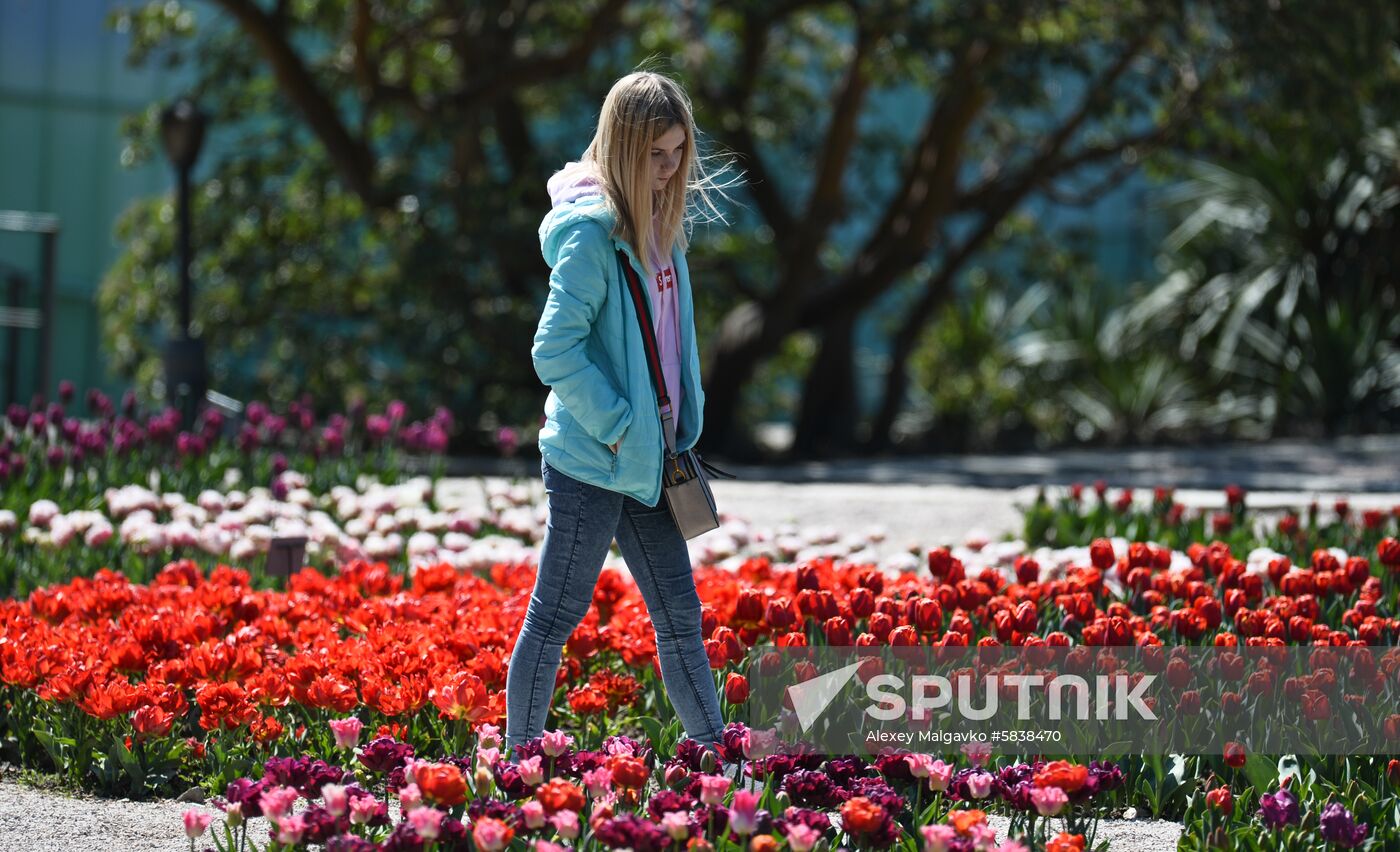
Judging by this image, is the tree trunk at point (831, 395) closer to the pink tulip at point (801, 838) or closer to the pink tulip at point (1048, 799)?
the pink tulip at point (1048, 799)

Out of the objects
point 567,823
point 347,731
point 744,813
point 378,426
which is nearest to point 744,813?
point 744,813

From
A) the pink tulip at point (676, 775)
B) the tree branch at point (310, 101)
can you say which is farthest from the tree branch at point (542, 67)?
the pink tulip at point (676, 775)

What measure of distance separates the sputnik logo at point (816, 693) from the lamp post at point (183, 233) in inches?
265

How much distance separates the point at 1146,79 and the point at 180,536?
26.7ft

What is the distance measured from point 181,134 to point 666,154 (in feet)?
25.8

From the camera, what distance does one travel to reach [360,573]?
483 centimetres

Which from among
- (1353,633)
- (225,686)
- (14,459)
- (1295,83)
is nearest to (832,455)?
(1295,83)

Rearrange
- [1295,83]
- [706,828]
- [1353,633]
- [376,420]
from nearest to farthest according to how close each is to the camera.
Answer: [706,828] < [1353,633] < [376,420] < [1295,83]

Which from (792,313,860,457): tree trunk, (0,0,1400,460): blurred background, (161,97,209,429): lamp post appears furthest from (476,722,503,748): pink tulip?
(792,313,860,457): tree trunk

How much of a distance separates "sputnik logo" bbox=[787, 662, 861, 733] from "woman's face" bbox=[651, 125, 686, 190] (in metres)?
1.24

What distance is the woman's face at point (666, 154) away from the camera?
3.13 metres

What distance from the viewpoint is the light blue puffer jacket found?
3.08 m

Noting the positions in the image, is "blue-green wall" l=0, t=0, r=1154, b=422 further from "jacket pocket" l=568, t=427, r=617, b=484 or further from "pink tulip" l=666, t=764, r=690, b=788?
"pink tulip" l=666, t=764, r=690, b=788

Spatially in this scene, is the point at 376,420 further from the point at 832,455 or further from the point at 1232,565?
the point at 832,455
